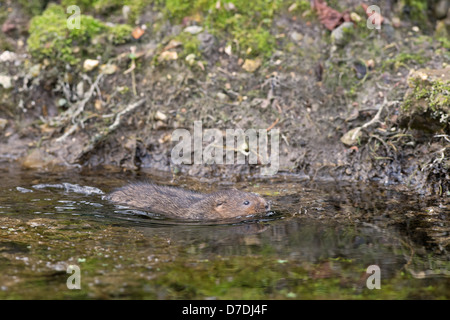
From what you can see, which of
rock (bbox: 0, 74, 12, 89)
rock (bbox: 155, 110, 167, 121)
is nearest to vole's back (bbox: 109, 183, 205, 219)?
rock (bbox: 155, 110, 167, 121)

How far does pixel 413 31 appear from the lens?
982 cm

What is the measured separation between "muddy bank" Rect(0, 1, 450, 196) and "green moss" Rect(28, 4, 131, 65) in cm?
2

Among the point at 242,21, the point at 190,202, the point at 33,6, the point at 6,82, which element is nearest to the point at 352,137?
the point at 190,202

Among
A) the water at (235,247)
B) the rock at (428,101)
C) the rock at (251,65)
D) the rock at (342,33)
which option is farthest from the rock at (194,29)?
the rock at (428,101)

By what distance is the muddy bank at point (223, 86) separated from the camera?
866 cm

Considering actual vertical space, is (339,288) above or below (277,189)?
below

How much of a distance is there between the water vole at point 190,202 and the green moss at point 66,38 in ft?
12.4

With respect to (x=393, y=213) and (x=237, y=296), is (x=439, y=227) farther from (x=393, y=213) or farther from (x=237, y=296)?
(x=237, y=296)

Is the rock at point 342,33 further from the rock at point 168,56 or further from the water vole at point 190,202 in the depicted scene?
the water vole at point 190,202

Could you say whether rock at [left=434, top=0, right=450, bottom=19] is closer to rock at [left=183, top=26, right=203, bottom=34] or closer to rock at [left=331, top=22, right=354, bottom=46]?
rock at [left=331, top=22, right=354, bottom=46]

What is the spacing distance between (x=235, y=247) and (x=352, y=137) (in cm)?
388

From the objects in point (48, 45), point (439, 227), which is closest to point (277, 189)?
point (439, 227)

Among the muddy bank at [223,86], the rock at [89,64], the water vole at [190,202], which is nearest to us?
the water vole at [190,202]

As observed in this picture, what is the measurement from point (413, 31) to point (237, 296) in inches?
293
